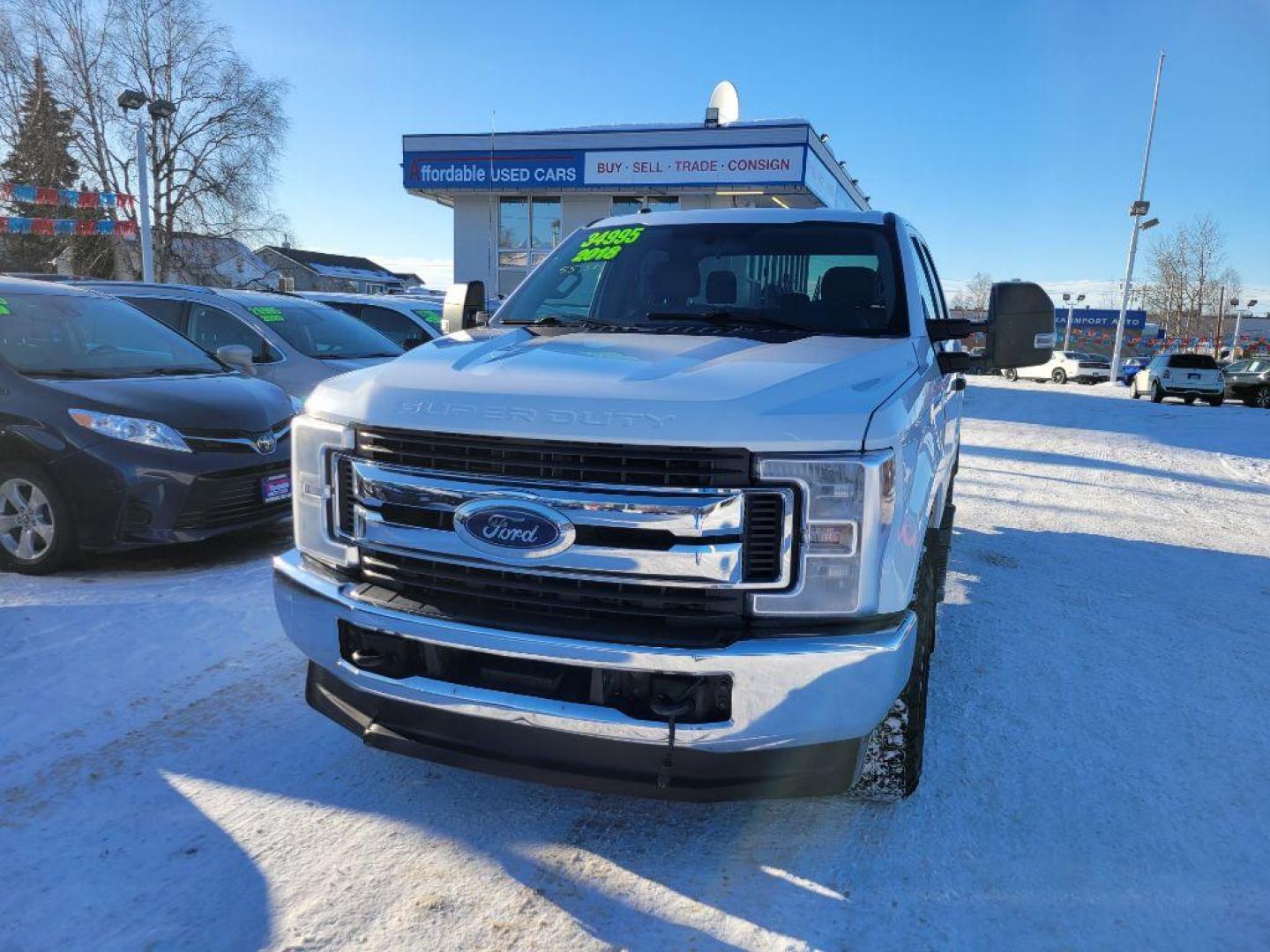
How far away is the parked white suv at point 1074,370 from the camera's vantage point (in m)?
37.2

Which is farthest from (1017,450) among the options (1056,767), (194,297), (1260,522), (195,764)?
(195,764)

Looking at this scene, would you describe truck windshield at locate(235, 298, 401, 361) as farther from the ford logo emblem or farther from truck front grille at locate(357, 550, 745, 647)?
the ford logo emblem

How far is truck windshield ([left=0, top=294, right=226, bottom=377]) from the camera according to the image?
5012mm

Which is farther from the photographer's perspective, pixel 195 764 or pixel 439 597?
pixel 195 764

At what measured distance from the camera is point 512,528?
2215 mm

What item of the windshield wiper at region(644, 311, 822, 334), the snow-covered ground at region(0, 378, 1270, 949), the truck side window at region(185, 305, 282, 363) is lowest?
the snow-covered ground at region(0, 378, 1270, 949)

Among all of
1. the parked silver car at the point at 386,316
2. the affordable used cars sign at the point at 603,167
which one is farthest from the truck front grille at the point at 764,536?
the affordable used cars sign at the point at 603,167

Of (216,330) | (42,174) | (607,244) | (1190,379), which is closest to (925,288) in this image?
(607,244)

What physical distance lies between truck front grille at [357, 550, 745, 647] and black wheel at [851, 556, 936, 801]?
32.0 inches

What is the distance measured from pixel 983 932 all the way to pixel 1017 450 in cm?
1025

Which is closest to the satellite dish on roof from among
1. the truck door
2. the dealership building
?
the dealership building

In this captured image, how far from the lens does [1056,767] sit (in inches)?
117

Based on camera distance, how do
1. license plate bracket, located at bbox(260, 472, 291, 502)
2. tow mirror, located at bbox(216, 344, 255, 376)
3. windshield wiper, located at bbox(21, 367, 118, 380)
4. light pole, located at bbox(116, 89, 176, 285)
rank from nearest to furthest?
windshield wiper, located at bbox(21, 367, 118, 380)
license plate bracket, located at bbox(260, 472, 291, 502)
tow mirror, located at bbox(216, 344, 255, 376)
light pole, located at bbox(116, 89, 176, 285)

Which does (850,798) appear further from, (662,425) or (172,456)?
(172,456)
